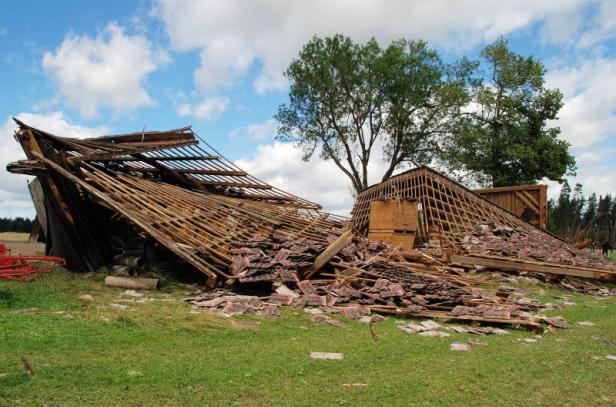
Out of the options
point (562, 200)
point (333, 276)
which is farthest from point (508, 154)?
point (562, 200)

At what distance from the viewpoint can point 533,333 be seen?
19.5 ft

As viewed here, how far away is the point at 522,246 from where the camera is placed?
460 inches

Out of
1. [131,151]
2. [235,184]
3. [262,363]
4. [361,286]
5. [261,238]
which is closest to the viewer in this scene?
[262,363]

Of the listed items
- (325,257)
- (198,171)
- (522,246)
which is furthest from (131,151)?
(522,246)

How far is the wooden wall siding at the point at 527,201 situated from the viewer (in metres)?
16.0

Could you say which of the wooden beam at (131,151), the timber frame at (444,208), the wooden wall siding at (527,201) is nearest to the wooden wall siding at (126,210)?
the wooden beam at (131,151)

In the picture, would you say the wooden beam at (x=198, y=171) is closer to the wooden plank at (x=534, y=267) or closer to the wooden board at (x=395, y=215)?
the wooden board at (x=395, y=215)

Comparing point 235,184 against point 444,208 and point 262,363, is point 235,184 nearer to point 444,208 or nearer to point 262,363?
point 444,208

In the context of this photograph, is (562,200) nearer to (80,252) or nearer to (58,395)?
(80,252)

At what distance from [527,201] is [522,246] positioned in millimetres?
5372

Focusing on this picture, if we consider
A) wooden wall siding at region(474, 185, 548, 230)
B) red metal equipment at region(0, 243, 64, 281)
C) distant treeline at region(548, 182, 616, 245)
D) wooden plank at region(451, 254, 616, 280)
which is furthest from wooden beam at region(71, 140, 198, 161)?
distant treeline at region(548, 182, 616, 245)

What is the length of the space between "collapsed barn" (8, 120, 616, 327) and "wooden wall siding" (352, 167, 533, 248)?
9 cm

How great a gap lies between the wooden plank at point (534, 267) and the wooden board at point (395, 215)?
2.83m

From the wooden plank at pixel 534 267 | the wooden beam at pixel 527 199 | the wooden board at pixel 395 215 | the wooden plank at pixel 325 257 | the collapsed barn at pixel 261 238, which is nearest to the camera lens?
the collapsed barn at pixel 261 238
